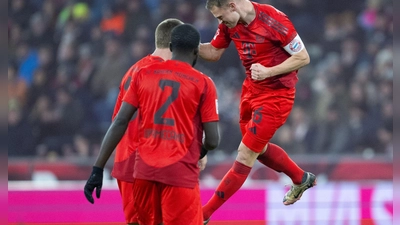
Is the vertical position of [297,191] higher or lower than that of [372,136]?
higher

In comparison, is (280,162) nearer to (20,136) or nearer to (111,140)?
(111,140)

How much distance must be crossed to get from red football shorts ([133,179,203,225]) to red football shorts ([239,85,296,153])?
4.39ft

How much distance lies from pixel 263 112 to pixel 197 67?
6255 mm

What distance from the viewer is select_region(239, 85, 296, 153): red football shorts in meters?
5.44

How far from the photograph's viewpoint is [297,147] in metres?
11.7

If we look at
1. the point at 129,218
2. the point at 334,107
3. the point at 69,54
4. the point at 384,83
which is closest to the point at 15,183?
the point at 69,54

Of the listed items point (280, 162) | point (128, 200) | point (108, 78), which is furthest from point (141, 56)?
point (128, 200)

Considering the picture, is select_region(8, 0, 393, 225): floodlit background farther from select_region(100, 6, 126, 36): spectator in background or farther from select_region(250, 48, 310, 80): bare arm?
select_region(250, 48, 310, 80): bare arm

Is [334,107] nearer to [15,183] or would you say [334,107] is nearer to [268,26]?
[15,183]

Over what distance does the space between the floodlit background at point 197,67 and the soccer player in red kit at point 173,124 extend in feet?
19.3

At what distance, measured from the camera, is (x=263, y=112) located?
549 cm

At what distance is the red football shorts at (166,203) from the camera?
4.10 m

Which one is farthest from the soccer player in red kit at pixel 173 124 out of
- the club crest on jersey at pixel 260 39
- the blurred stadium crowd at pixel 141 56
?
the blurred stadium crowd at pixel 141 56

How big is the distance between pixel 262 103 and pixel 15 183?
200 inches
